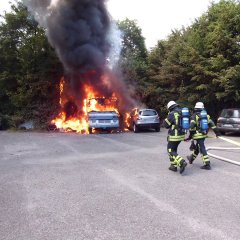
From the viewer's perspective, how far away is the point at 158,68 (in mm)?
29547

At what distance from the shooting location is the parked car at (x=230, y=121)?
18.0 m

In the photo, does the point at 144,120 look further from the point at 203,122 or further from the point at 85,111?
the point at 203,122

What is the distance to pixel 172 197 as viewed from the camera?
6.05 m

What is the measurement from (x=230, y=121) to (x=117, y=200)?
44.7 feet

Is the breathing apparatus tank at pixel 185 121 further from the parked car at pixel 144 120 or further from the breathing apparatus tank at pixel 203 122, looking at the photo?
the parked car at pixel 144 120

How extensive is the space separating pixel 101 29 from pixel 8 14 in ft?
25.7

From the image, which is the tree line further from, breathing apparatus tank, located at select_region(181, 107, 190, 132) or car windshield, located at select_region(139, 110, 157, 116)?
breathing apparatus tank, located at select_region(181, 107, 190, 132)

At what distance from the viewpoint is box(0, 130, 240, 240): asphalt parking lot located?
4.48 m

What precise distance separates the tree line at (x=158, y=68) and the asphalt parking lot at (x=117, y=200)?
42.4 feet

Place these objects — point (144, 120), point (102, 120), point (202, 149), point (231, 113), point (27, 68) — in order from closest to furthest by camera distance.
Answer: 1. point (202, 149)
2. point (231, 113)
3. point (102, 120)
4. point (144, 120)
5. point (27, 68)

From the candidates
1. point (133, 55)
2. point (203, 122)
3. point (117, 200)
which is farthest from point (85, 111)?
point (117, 200)

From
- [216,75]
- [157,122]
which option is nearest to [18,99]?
[157,122]

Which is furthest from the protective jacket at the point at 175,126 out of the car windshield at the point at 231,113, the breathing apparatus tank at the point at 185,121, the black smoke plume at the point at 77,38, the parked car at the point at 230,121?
the black smoke plume at the point at 77,38

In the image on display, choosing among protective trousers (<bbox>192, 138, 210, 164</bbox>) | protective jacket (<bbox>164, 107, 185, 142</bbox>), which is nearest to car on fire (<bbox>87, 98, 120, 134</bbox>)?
protective trousers (<bbox>192, 138, 210, 164</bbox>)
